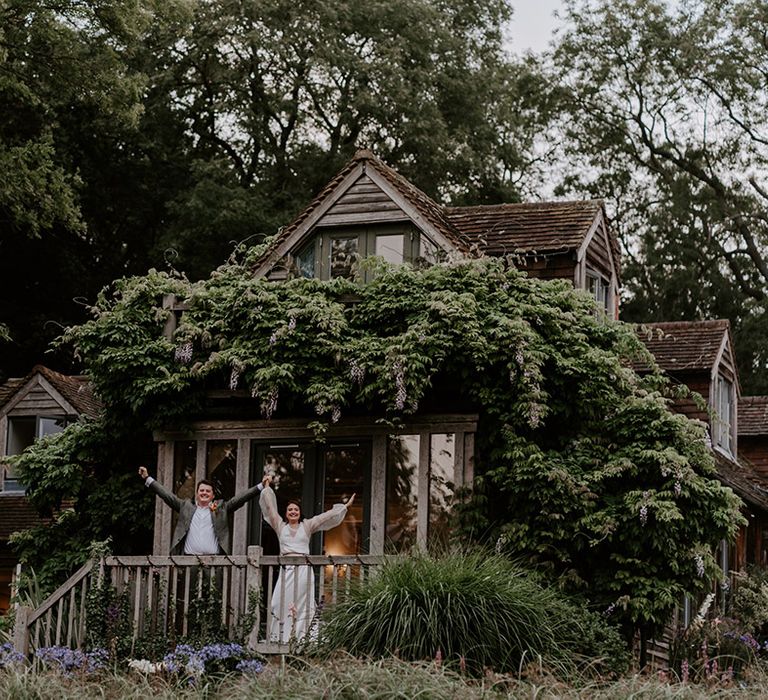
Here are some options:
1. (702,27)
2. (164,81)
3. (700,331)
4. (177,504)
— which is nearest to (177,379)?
(177,504)

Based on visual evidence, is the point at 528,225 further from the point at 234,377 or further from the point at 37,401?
the point at 37,401

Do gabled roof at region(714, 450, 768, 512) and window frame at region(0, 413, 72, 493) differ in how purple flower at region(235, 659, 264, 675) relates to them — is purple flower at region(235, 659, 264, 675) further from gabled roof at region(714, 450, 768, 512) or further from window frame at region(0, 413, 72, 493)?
window frame at region(0, 413, 72, 493)

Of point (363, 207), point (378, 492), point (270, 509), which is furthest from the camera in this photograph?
point (363, 207)

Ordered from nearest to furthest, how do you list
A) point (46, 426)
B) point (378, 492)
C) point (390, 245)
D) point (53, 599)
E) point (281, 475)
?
1. point (53, 599)
2. point (378, 492)
3. point (281, 475)
4. point (390, 245)
5. point (46, 426)

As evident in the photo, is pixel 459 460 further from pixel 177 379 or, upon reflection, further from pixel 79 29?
pixel 79 29

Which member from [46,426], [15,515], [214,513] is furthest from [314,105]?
[214,513]

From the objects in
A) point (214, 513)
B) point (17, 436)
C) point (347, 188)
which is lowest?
point (214, 513)

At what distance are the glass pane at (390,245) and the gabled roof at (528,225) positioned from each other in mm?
1193

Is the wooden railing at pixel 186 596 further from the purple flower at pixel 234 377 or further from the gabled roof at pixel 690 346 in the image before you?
the gabled roof at pixel 690 346

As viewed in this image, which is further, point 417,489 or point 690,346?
point 690,346

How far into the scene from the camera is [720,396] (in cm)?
2514

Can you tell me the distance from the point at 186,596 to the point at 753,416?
18096 mm

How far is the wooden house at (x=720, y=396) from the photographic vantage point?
931 inches

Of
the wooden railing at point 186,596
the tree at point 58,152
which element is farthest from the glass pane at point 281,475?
the tree at point 58,152
